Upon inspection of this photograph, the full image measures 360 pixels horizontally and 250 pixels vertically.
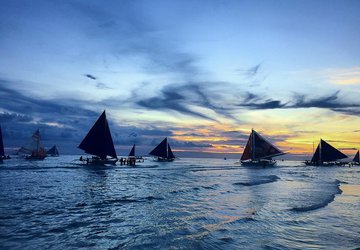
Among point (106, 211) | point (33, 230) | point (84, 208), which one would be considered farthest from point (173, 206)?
point (33, 230)

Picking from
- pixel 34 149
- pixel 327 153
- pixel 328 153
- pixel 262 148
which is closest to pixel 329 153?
pixel 328 153

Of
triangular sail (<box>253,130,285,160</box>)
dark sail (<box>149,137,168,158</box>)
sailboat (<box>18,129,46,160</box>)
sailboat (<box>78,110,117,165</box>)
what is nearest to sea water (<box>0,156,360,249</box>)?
sailboat (<box>78,110,117,165</box>)

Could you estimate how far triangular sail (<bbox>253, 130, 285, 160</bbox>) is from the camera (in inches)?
3733

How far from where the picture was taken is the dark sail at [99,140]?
68062 millimetres

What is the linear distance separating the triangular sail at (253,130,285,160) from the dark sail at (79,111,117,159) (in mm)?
48372

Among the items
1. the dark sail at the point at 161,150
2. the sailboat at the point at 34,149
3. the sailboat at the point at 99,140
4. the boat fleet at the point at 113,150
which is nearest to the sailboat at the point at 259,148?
the boat fleet at the point at 113,150

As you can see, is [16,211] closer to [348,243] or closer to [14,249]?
[14,249]

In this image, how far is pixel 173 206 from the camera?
19609 mm

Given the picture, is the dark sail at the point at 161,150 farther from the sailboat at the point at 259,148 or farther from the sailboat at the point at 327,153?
the sailboat at the point at 327,153

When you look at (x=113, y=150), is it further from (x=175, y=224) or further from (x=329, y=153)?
(x=329, y=153)

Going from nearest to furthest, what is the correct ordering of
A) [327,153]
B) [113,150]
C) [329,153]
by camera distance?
[113,150], [329,153], [327,153]

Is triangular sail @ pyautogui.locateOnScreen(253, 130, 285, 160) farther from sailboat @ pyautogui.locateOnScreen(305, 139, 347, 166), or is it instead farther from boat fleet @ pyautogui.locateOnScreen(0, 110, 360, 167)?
sailboat @ pyautogui.locateOnScreen(305, 139, 347, 166)

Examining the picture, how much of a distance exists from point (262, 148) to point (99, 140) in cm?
5326

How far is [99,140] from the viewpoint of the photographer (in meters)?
69.2
